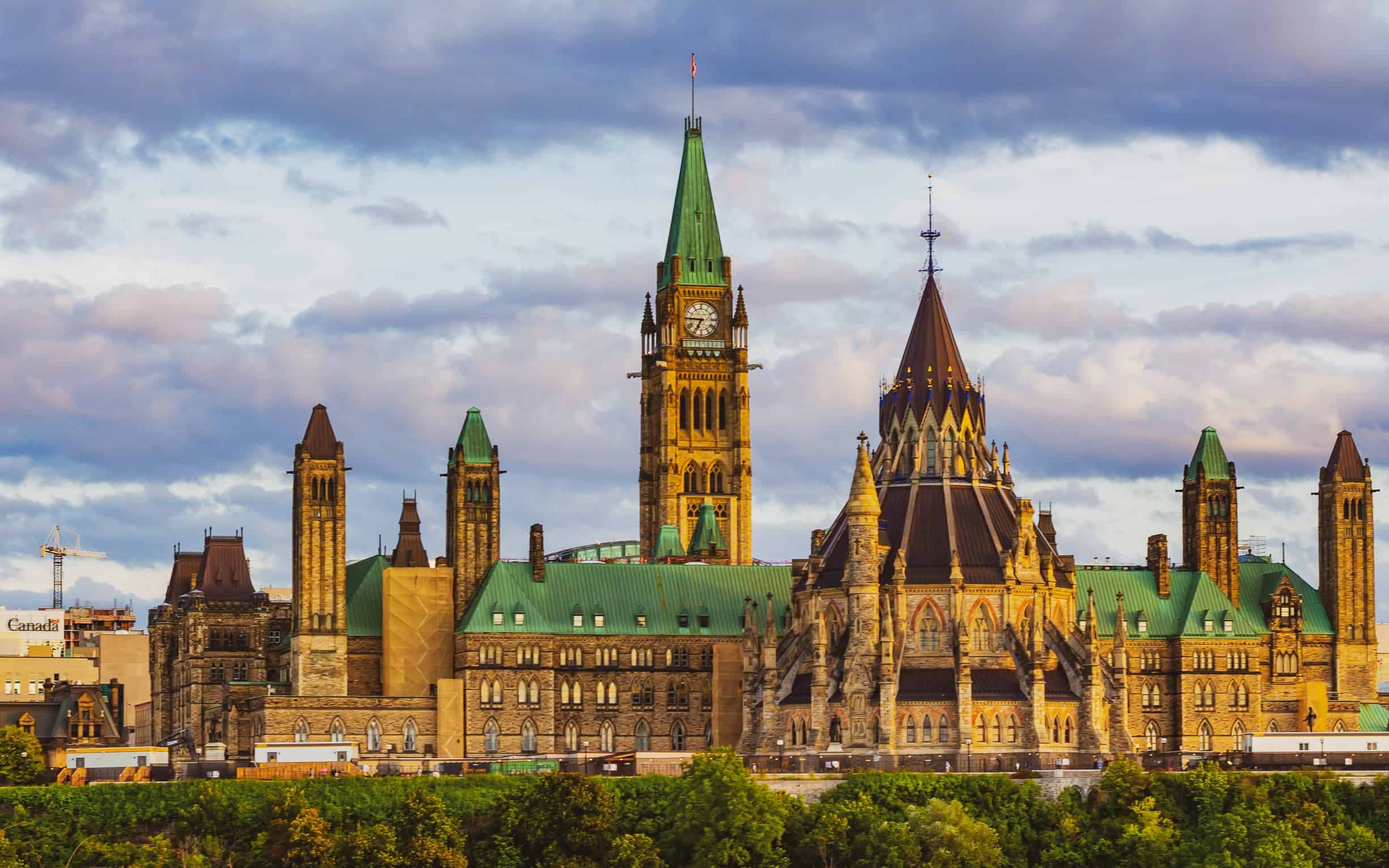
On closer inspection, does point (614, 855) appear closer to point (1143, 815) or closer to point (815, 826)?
point (815, 826)

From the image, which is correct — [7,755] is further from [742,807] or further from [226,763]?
[742,807]

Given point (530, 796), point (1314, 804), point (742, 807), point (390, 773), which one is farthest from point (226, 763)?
point (1314, 804)

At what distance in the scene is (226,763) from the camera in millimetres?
196750

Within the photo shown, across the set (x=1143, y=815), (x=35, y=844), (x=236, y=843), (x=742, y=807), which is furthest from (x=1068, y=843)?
(x=35, y=844)

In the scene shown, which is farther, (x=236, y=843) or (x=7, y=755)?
(x=7, y=755)

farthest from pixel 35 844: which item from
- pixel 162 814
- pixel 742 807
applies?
pixel 742 807

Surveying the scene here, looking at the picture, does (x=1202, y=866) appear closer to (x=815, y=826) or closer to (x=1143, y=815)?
(x=1143, y=815)

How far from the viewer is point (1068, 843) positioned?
608 feet

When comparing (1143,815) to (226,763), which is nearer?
(1143,815)

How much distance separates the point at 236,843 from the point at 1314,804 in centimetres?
6310

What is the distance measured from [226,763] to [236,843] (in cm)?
1628

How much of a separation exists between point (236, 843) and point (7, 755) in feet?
73.3

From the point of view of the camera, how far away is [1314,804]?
18775 cm

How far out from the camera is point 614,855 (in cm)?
17650
